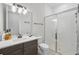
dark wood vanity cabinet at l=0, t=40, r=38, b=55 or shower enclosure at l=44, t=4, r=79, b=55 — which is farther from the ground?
shower enclosure at l=44, t=4, r=79, b=55

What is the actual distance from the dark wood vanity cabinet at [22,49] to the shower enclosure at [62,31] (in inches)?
9.8

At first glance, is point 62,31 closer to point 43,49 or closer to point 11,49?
point 43,49

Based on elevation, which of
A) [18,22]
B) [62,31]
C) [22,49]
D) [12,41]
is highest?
[18,22]

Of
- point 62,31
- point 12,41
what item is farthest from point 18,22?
point 62,31

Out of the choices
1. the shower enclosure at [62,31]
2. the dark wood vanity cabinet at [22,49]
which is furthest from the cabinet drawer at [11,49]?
the shower enclosure at [62,31]

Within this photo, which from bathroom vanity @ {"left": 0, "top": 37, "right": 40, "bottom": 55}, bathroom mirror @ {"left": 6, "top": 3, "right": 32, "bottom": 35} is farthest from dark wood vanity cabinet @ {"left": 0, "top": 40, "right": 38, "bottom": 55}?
bathroom mirror @ {"left": 6, "top": 3, "right": 32, "bottom": 35}

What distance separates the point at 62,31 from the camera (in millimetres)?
1660

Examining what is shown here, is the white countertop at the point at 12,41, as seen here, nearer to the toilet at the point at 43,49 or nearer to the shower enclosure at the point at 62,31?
the toilet at the point at 43,49

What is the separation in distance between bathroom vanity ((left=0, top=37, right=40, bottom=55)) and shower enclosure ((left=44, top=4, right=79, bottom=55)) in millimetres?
262

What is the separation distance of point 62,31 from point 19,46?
0.80 m

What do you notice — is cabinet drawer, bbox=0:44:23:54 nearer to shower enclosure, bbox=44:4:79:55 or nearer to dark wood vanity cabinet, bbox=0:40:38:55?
dark wood vanity cabinet, bbox=0:40:38:55

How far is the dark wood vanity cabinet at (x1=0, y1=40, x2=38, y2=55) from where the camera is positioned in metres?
1.27

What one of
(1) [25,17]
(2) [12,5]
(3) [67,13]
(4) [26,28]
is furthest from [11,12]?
(3) [67,13]

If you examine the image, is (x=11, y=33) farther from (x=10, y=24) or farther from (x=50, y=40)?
(x=50, y=40)
